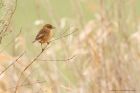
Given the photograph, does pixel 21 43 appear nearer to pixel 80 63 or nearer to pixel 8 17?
pixel 80 63

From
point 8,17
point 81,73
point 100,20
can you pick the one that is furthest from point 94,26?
point 8,17

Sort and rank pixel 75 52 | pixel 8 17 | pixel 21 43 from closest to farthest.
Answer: pixel 8 17 → pixel 21 43 → pixel 75 52

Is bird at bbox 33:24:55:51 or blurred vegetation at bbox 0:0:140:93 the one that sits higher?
blurred vegetation at bbox 0:0:140:93

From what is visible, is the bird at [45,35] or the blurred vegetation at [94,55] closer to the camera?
the bird at [45,35]

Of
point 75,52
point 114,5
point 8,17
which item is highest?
point 114,5

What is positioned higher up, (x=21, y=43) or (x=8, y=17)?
(x=21, y=43)

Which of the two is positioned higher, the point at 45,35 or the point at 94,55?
the point at 94,55

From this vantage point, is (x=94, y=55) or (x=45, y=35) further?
(x=94, y=55)

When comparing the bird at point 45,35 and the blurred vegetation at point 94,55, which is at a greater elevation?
the blurred vegetation at point 94,55

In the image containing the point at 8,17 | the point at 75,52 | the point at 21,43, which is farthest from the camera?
the point at 75,52

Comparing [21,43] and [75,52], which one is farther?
[75,52]

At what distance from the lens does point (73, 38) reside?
13.4 ft

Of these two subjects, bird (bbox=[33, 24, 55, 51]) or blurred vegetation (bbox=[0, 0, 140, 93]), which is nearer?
bird (bbox=[33, 24, 55, 51])

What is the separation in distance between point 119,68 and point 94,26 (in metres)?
0.42
